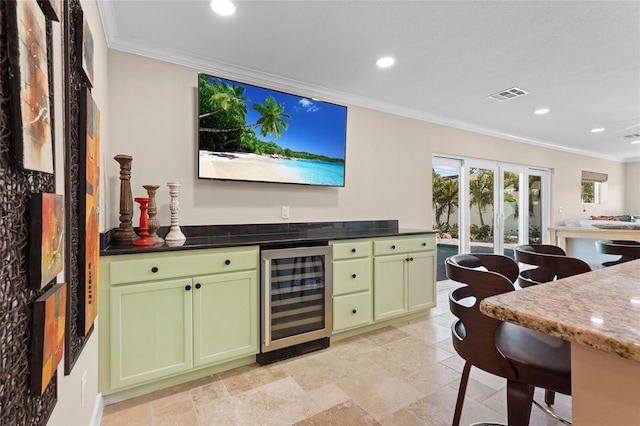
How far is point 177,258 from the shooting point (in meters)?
2.01

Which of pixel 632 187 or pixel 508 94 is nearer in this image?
pixel 508 94

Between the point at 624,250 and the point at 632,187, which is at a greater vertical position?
the point at 632,187

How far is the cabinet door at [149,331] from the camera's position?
1.86 meters

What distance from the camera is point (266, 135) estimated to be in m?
2.84

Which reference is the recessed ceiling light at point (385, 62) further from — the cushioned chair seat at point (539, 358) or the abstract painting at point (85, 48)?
the cushioned chair seat at point (539, 358)

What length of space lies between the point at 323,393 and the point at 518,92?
3.48 metres

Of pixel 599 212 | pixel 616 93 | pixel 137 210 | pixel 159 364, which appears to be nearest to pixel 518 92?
pixel 616 93

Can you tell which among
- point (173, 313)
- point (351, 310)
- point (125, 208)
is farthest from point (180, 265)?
point (351, 310)

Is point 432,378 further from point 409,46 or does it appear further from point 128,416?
point 409,46

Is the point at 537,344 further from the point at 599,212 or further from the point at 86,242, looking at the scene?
the point at 599,212

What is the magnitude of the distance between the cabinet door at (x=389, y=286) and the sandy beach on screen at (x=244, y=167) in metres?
1.15

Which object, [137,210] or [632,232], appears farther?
[632,232]

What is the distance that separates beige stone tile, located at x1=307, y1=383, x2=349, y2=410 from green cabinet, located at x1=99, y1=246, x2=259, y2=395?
0.56m

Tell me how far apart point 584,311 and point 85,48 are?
2.00 metres
